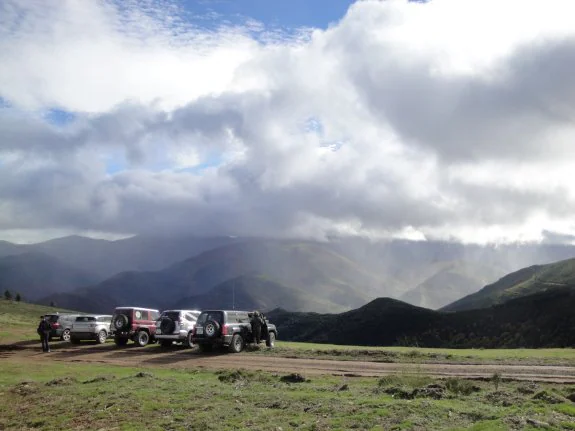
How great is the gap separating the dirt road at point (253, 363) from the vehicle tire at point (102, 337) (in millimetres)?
870

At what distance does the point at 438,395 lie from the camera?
14.8 m

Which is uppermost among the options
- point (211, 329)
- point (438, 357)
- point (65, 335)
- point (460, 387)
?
point (211, 329)

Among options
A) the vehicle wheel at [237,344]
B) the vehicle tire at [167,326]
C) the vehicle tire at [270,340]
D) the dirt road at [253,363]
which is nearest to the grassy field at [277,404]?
the dirt road at [253,363]

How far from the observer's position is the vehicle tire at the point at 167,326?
33.9 meters

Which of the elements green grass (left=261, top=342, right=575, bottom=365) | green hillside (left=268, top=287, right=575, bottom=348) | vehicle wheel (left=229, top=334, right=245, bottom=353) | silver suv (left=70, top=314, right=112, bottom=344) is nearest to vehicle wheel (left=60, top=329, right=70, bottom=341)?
silver suv (left=70, top=314, right=112, bottom=344)

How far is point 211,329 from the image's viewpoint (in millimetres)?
31109

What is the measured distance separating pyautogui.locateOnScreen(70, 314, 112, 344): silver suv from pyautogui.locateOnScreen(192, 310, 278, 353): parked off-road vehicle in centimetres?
968

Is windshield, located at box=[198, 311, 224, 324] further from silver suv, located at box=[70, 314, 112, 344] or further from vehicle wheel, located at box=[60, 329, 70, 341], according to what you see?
vehicle wheel, located at box=[60, 329, 70, 341]

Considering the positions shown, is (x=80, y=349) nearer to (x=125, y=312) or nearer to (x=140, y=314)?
(x=125, y=312)

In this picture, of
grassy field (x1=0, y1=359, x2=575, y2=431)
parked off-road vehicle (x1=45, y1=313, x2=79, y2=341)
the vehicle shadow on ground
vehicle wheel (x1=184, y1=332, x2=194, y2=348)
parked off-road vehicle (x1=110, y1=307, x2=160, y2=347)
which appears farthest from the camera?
parked off-road vehicle (x1=45, y1=313, x2=79, y2=341)

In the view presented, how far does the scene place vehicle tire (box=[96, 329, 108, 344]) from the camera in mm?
38438

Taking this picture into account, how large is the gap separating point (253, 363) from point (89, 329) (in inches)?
662

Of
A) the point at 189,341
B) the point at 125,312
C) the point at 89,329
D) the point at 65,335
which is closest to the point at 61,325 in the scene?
the point at 65,335

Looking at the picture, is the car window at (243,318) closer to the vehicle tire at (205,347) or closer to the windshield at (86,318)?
the vehicle tire at (205,347)
